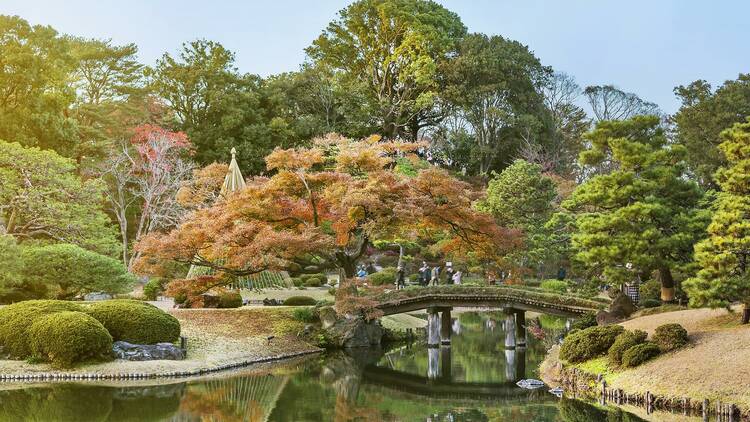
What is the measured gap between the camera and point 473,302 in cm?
2947

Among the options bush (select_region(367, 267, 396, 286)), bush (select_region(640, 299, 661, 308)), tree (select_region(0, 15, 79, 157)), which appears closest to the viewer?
bush (select_region(640, 299, 661, 308))

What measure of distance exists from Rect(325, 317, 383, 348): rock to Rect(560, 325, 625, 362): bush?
983cm

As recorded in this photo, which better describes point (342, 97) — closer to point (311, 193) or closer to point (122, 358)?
point (311, 193)

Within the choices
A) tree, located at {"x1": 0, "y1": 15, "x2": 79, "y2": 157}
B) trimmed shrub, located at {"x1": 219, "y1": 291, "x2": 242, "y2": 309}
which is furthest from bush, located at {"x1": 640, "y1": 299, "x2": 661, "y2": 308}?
tree, located at {"x1": 0, "y1": 15, "x2": 79, "y2": 157}

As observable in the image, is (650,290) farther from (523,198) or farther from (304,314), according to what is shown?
(304,314)

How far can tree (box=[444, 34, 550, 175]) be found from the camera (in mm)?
50219

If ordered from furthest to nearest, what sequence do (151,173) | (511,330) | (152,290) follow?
(151,173)
(152,290)
(511,330)

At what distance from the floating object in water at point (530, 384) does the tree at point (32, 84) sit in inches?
1056

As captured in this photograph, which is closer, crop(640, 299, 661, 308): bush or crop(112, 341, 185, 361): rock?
crop(112, 341, 185, 361): rock

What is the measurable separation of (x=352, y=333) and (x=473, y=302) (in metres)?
4.66

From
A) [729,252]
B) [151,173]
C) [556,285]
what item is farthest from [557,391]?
[151,173]

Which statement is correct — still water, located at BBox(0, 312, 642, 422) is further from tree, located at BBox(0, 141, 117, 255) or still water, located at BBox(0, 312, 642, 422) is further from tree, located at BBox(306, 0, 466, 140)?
tree, located at BBox(306, 0, 466, 140)

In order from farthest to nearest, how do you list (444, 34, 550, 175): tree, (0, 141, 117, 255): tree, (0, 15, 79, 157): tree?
(444, 34, 550, 175): tree, (0, 15, 79, 157): tree, (0, 141, 117, 255): tree

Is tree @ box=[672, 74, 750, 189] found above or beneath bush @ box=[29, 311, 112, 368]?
above
